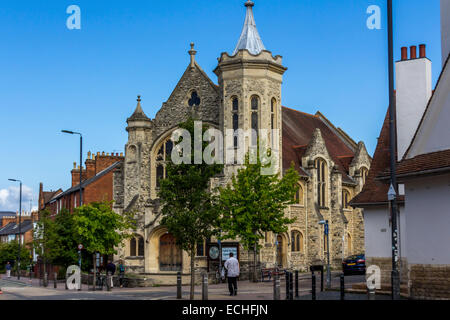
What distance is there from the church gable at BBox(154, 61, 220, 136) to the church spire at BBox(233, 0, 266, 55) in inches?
133

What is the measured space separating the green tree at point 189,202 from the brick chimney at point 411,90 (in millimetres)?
7106

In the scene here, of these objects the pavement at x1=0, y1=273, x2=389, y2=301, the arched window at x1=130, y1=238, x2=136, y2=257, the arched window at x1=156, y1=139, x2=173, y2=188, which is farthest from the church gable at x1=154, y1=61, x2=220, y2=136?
the pavement at x1=0, y1=273, x2=389, y2=301

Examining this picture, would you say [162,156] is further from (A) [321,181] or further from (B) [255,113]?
(A) [321,181]

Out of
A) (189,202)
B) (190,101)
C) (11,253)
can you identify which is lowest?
(11,253)

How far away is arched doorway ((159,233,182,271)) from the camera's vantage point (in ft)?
142

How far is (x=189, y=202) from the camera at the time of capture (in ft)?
77.9

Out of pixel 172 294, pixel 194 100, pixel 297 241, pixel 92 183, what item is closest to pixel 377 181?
pixel 172 294

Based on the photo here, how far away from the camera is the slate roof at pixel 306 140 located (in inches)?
1816

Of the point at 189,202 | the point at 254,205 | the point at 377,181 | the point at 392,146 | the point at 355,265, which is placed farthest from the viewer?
the point at 355,265

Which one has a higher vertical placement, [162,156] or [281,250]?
[162,156]

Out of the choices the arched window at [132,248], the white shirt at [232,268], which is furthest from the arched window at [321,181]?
the white shirt at [232,268]

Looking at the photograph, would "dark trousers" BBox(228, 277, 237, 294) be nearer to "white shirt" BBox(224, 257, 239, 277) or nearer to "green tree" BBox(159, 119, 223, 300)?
"white shirt" BBox(224, 257, 239, 277)

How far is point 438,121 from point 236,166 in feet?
75.3
